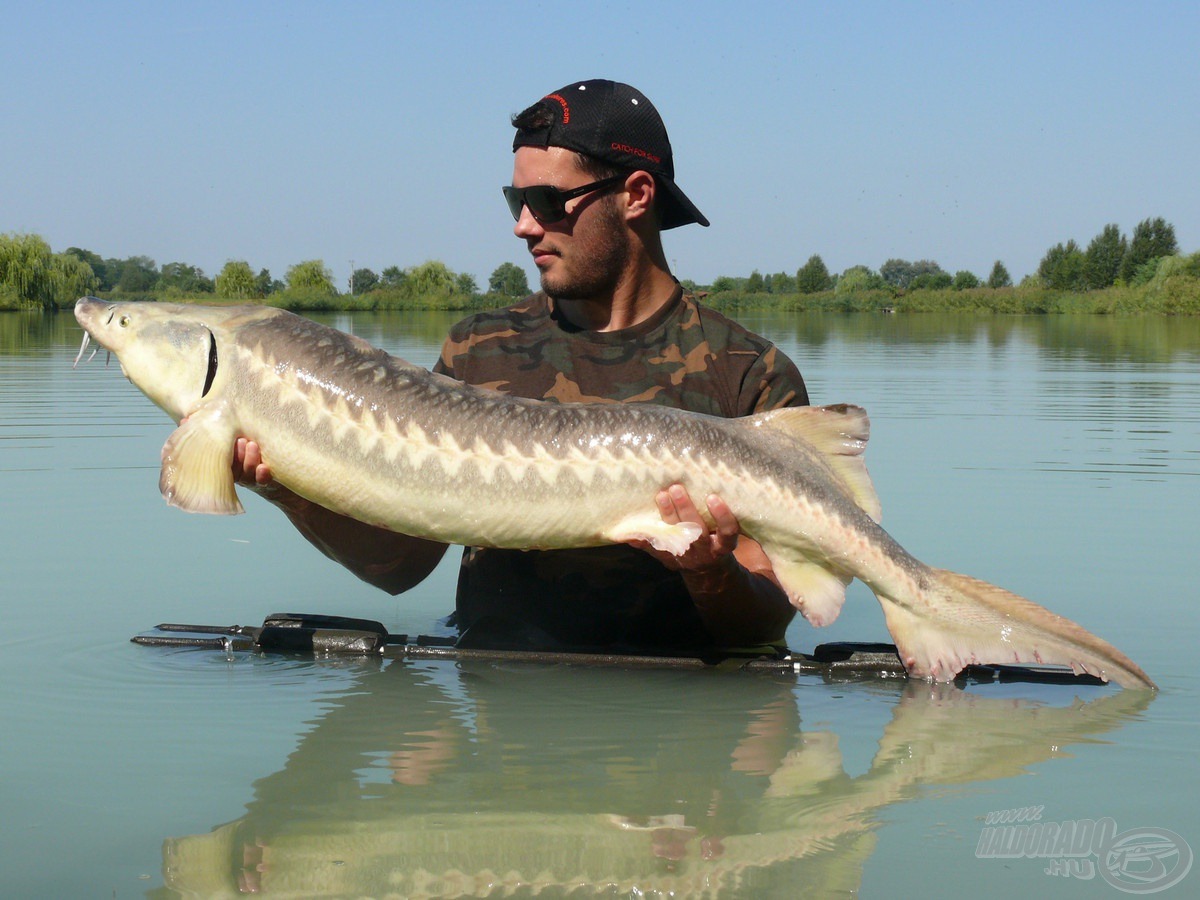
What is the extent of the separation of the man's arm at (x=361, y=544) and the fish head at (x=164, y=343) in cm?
39

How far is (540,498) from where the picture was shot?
4379mm

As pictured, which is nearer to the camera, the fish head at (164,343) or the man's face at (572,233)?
the fish head at (164,343)

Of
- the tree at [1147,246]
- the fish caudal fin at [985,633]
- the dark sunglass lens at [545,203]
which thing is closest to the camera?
the fish caudal fin at [985,633]

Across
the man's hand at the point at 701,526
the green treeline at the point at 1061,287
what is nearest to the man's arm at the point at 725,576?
the man's hand at the point at 701,526

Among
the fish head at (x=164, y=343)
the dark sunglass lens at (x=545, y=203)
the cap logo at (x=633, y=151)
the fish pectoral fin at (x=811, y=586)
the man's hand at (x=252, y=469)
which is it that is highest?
the cap logo at (x=633, y=151)

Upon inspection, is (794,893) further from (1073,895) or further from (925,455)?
(925,455)

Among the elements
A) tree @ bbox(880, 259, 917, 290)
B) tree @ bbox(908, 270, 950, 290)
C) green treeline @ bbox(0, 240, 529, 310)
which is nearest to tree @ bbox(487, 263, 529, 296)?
green treeline @ bbox(0, 240, 529, 310)

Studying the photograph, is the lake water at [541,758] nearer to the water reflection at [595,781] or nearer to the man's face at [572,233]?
the water reflection at [595,781]

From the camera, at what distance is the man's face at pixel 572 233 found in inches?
199

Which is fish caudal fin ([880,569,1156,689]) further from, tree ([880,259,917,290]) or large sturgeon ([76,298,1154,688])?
tree ([880,259,917,290])

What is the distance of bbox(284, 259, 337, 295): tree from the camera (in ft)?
386

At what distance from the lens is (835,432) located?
453cm

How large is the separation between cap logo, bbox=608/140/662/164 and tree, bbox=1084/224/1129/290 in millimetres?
98753

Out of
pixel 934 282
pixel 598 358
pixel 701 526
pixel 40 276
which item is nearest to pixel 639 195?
pixel 598 358
